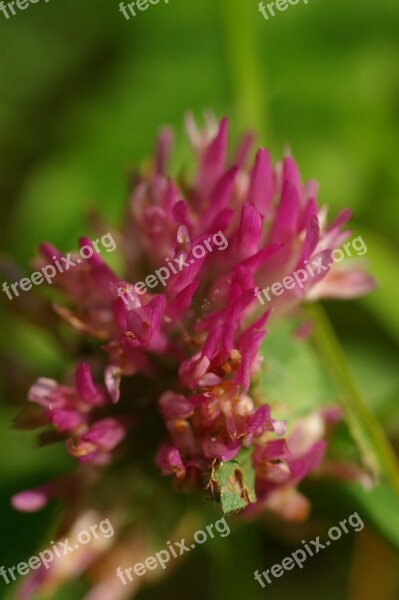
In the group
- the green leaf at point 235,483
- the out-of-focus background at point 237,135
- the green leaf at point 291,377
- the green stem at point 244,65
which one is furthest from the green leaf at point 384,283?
the green leaf at point 235,483

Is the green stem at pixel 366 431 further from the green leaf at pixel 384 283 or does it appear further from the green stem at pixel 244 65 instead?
the green stem at pixel 244 65

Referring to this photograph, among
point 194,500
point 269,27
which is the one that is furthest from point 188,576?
point 269,27

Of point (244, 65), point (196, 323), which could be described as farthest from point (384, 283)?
point (196, 323)

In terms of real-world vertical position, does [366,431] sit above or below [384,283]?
below

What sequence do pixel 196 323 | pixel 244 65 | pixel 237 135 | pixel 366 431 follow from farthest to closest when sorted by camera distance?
pixel 244 65 < pixel 237 135 < pixel 366 431 < pixel 196 323

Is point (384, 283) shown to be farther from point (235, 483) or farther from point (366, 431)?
point (235, 483)
